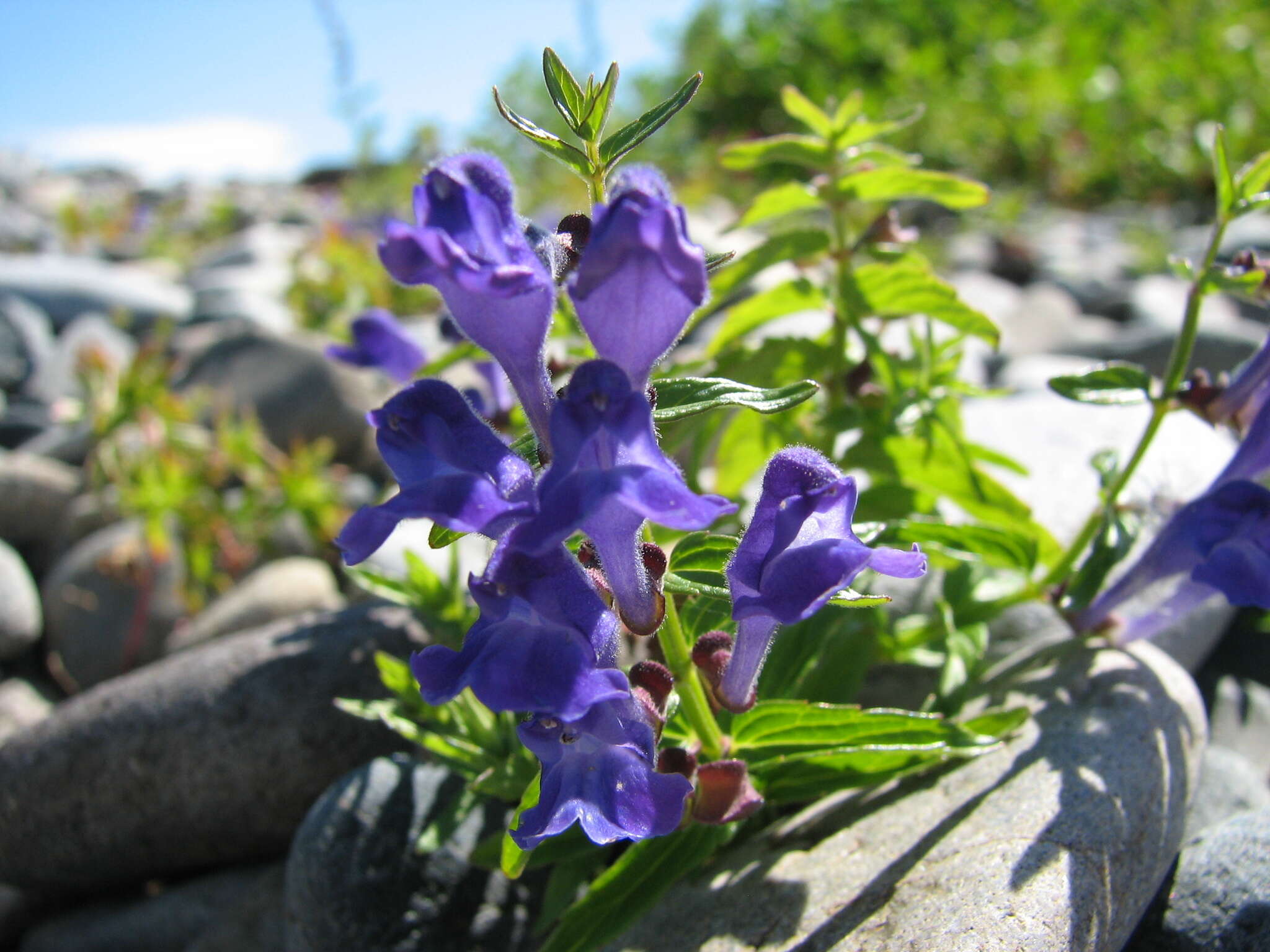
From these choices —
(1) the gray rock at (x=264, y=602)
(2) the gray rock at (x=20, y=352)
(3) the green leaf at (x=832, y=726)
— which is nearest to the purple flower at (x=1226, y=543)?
(3) the green leaf at (x=832, y=726)

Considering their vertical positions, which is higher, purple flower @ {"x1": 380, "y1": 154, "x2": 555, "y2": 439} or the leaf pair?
the leaf pair

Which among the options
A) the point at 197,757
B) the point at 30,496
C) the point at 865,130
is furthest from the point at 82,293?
the point at 865,130

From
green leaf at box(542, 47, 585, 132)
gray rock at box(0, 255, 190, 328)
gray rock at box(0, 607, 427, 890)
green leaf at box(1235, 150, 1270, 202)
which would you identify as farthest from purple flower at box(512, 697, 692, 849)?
gray rock at box(0, 255, 190, 328)

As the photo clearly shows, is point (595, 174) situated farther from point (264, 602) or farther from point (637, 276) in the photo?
point (264, 602)

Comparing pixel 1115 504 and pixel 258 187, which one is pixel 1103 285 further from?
pixel 258 187

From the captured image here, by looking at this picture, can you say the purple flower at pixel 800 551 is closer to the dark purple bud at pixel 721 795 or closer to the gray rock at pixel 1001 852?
the dark purple bud at pixel 721 795

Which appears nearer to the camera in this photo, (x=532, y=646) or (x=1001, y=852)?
(x=532, y=646)

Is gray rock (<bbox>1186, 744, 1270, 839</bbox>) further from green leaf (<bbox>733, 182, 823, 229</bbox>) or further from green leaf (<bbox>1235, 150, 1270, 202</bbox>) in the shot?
green leaf (<bbox>733, 182, 823, 229</bbox>)

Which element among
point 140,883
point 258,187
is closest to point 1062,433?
point 140,883
